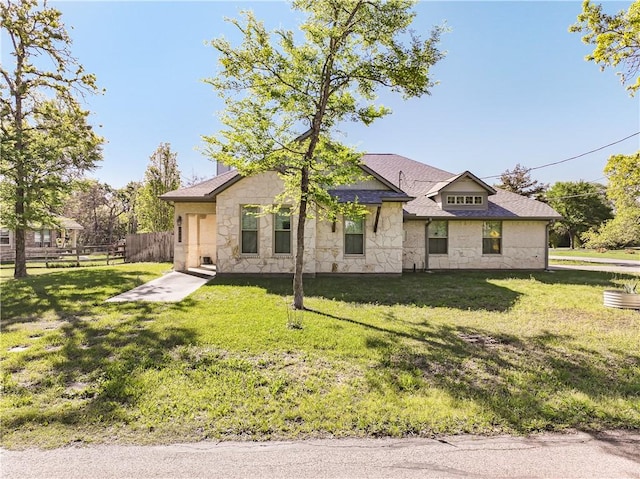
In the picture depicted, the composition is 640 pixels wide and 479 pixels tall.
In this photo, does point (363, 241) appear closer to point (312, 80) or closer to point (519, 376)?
point (312, 80)

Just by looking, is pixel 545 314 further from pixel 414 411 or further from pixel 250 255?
pixel 250 255

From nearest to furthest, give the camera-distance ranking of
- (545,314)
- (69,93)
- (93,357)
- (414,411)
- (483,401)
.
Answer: (414,411) < (483,401) < (93,357) < (545,314) < (69,93)

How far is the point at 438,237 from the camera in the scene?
15211 mm

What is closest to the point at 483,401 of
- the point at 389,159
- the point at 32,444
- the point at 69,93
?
the point at 32,444

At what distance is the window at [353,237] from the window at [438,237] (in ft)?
14.1

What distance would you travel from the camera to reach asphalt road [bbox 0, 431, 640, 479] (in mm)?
2586

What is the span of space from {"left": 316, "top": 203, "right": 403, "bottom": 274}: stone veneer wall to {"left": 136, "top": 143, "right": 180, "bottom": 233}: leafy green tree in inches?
644

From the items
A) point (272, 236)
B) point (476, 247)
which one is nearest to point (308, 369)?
point (272, 236)

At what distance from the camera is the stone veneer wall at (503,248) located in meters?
15.2

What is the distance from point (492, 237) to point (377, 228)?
660 centimetres

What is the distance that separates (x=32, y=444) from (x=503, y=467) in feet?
13.6

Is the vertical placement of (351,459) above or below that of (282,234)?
below

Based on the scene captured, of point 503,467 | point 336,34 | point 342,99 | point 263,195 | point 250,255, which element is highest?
point 336,34

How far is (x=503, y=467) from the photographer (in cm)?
267
